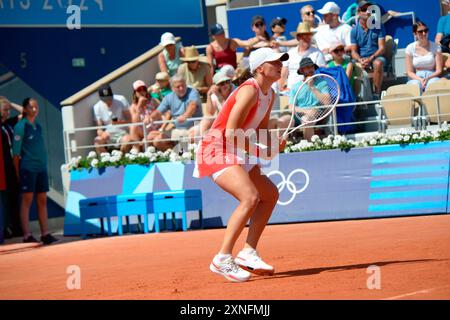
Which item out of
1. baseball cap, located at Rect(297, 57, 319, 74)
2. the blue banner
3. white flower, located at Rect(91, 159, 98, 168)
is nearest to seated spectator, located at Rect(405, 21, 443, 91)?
baseball cap, located at Rect(297, 57, 319, 74)

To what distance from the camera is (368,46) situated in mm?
18047

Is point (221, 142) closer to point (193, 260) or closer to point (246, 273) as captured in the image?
point (246, 273)

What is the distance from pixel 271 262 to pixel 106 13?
13.1 meters

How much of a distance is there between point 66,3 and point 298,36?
6187 mm

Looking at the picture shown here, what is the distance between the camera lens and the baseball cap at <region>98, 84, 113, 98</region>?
728 inches

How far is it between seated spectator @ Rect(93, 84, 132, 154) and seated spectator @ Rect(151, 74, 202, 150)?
0.72 metres

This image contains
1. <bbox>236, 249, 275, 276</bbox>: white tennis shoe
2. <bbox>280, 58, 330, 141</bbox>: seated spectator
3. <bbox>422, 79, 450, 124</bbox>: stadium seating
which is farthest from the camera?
<bbox>422, 79, 450, 124</bbox>: stadium seating

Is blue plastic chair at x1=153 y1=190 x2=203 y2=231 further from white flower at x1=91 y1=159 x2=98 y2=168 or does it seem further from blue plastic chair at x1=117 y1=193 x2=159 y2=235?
white flower at x1=91 y1=159 x2=98 y2=168

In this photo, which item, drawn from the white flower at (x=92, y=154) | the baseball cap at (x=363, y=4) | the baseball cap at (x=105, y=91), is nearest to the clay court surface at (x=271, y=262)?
the white flower at (x=92, y=154)

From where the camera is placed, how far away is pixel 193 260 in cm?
1153

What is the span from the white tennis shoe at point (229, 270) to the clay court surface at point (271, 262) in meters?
0.09

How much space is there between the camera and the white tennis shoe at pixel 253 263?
9195mm

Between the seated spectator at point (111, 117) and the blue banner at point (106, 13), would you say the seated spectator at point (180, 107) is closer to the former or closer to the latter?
the seated spectator at point (111, 117)

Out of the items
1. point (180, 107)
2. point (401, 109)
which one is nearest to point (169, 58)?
point (180, 107)
